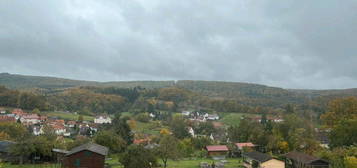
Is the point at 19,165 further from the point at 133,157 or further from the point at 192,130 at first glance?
the point at 192,130

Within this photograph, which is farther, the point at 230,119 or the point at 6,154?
the point at 230,119

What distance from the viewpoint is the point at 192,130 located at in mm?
92938

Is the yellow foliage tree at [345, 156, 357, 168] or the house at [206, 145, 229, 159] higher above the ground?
the yellow foliage tree at [345, 156, 357, 168]

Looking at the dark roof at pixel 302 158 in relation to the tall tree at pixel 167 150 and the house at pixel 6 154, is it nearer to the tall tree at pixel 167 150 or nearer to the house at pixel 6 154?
the tall tree at pixel 167 150

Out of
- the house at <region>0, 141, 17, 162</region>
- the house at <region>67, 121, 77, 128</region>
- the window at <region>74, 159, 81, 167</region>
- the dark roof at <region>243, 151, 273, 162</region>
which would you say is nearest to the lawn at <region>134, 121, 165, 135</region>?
the house at <region>67, 121, 77, 128</region>

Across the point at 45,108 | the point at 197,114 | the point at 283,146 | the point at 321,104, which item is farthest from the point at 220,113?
the point at 283,146

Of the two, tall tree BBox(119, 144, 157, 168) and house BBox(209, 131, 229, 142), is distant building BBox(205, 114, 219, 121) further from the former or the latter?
tall tree BBox(119, 144, 157, 168)

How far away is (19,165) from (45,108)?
3087 inches

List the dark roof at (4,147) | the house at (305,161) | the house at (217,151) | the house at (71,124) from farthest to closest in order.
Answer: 1. the house at (71,124)
2. the house at (217,151)
3. the dark roof at (4,147)
4. the house at (305,161)

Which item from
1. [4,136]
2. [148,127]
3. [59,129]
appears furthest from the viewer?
[148,127]

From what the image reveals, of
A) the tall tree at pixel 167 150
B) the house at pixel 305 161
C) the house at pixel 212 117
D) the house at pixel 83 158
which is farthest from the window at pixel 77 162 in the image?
the house at pixel 212 117

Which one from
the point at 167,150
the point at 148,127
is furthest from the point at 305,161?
the point at 148,127

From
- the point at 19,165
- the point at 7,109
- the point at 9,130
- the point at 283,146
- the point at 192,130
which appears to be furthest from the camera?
the point at 7,109

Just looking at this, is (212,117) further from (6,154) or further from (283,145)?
(6,154)
